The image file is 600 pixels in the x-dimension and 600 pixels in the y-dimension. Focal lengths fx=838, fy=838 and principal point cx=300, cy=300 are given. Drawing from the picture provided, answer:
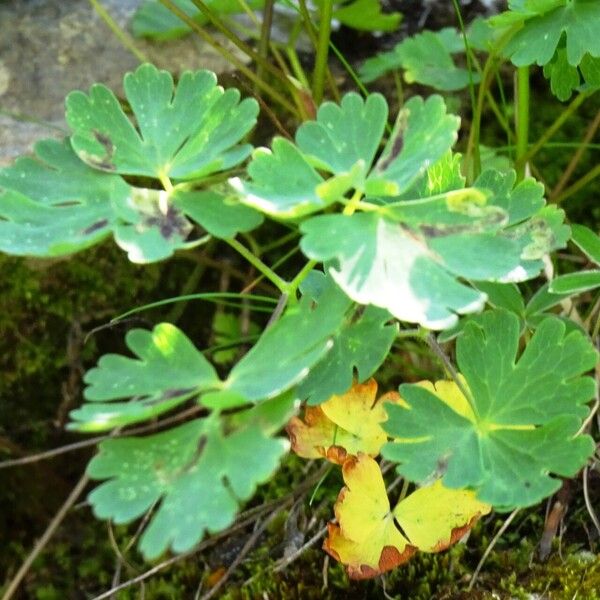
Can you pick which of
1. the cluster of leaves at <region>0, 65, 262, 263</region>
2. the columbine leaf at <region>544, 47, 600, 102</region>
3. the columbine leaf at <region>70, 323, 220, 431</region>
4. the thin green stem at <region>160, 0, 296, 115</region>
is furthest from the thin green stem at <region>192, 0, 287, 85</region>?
the columbine leaf at <region>70, 323, 220, 431</region>

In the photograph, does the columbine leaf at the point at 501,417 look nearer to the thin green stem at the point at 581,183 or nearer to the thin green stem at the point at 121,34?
the thin green stem at the point at 581,183

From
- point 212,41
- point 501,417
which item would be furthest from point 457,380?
point 212,41

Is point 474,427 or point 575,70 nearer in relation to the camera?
point 474,427

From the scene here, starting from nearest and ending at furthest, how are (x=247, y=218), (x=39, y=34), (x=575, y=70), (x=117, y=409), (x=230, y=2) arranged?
(x=117, y=409) < (x=247, y=218) < (x=575, y=70) < (x=230, y=2) < (x=39, y=34)

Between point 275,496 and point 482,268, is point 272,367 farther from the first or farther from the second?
point 275,496

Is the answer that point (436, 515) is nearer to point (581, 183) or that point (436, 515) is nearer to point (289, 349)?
point (289, 349)

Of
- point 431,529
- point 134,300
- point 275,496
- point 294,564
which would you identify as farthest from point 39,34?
point 431,529
